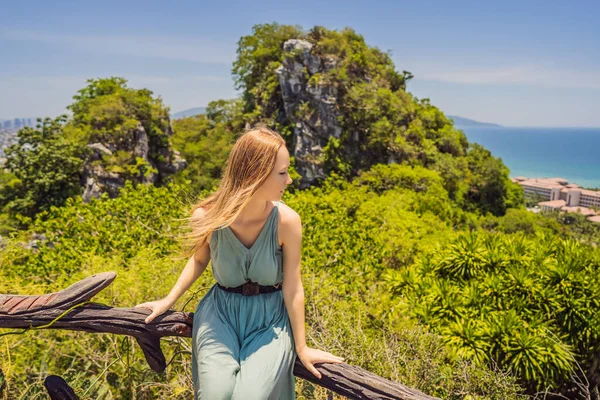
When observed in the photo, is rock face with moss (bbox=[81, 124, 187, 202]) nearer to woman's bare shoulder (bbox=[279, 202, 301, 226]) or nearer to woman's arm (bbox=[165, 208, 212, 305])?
woman's arm (bbox=[165, 208, 212, 305])

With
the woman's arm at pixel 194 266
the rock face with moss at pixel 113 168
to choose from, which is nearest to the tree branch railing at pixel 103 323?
the woman's arm at pixel 194 266

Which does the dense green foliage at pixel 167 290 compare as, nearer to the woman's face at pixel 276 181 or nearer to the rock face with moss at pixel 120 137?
the woman's face at pixel 276 181

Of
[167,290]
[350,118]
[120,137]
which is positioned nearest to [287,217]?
[167,290]

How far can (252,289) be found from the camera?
183cm

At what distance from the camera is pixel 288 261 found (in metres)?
1.80

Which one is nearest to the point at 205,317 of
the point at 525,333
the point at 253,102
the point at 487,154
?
the point at 525,333

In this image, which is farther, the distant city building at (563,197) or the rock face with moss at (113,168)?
the distant city building at (563,197)

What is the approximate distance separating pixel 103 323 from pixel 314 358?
80cm

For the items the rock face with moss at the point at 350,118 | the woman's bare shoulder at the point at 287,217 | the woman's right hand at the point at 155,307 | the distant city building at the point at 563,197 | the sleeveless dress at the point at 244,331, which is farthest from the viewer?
the distant city building at the point at 563,197

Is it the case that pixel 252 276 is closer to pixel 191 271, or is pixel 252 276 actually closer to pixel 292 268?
pixel 292 268

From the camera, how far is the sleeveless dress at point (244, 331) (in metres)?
1.58

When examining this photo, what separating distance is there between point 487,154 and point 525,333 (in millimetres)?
25910

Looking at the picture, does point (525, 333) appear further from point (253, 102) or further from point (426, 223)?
point (253, 102)

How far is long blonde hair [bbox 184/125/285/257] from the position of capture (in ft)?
5.63
